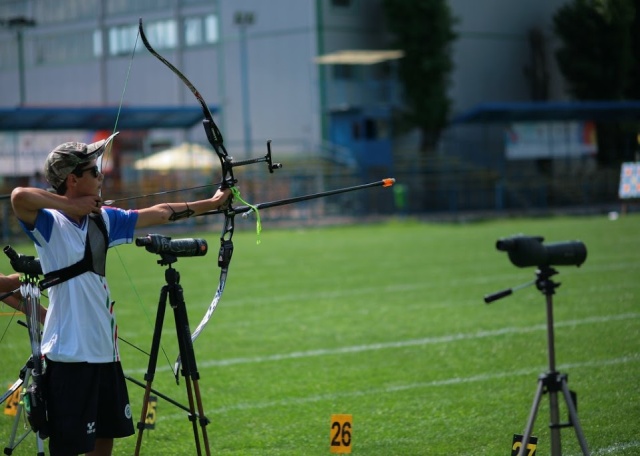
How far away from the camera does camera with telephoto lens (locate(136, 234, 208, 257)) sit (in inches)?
199

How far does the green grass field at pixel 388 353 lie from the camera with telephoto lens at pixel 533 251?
185 cm

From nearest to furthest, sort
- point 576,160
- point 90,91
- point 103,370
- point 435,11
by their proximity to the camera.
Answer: point 103,370, point 435,11, point 576,160, point 90,91

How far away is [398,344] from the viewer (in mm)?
10133

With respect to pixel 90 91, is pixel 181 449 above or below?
below

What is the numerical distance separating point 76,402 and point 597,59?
134 feet

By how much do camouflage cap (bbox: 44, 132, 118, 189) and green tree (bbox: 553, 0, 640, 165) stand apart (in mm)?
38877

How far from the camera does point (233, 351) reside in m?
10.1

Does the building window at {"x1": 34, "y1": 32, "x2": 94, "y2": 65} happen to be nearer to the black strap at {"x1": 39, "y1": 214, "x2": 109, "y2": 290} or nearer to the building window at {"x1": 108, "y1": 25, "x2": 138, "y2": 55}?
the building window at {"x1": 108, "y1": 25, "x2": 138, "y2": 55}

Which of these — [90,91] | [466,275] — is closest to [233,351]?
[466,275]

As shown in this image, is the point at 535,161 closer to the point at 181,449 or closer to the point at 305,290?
the point at 305,290

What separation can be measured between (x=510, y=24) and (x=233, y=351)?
3559 cm

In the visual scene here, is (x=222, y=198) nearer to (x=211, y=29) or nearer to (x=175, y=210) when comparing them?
(x=175, y=210)

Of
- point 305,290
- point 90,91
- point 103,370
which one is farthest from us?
point 90,91

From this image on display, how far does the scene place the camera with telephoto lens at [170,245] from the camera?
5.04 metres
